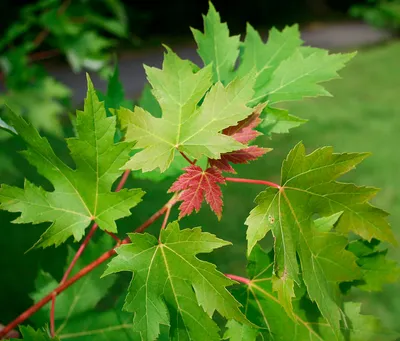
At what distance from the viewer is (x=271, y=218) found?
0.68 meters

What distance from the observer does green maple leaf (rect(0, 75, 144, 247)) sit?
70 centimetres

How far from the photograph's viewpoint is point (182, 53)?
8.62 meters

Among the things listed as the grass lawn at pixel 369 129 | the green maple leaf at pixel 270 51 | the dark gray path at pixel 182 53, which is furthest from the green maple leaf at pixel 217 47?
the dark gray path at pixel 182 53

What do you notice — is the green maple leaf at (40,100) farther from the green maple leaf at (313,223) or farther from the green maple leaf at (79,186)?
the green maple leaf at (313,223)

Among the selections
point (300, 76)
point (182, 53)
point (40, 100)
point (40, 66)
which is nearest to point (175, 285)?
point (300, 76)

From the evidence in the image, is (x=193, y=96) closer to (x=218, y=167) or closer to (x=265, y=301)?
(x=218, y=167)

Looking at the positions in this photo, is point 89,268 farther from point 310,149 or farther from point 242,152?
point 310,149

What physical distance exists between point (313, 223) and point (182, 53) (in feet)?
26.8

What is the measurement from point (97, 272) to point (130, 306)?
0.37m

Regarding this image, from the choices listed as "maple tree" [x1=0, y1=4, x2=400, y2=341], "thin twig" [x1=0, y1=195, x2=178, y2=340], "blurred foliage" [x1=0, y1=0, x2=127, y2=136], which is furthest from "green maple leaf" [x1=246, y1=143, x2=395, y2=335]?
"blurred foliage" [x1=0, y1=0, x2=127, y2=136]

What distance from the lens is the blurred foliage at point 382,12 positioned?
897cm

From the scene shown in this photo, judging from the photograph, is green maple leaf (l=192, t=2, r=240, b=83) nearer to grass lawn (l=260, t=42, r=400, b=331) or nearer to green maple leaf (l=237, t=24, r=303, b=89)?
green maple leaf (l=237, t=24, r=303, b=89)

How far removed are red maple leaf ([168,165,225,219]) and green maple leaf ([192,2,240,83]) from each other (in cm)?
28

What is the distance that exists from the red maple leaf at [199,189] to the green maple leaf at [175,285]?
1.3 inches
